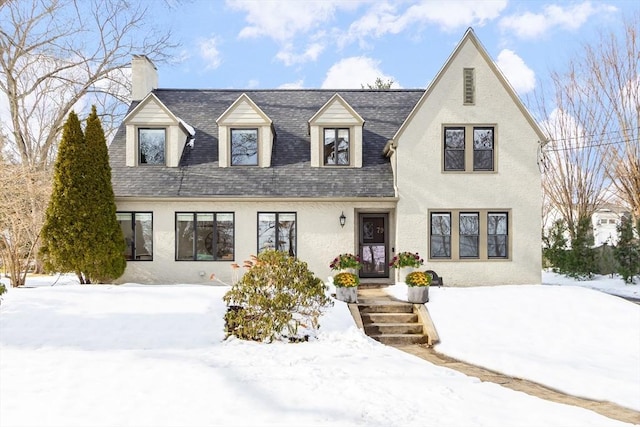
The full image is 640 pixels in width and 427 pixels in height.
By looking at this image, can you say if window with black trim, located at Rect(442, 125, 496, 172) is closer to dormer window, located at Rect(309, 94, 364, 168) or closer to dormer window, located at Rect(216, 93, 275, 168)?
dormer window, located at Rect(309, 94, 364, 168)

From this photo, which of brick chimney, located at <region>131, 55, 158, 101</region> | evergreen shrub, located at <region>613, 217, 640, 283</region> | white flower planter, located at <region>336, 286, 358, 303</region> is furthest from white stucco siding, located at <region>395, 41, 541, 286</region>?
brick chimney, located at <region>131, 55, 158, 101</region>

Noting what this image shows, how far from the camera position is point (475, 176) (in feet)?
51.9

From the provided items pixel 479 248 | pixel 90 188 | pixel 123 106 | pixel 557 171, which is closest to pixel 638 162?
pixel 557 171

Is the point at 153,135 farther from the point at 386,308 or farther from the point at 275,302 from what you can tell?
the point at 386,308

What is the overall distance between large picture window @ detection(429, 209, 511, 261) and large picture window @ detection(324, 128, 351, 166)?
12.3 feet

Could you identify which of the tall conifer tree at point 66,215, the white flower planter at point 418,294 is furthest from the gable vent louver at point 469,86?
the tall conifer tree at point 66,215

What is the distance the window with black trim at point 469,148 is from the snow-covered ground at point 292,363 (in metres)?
4.43

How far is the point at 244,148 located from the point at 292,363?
1049 centimetres

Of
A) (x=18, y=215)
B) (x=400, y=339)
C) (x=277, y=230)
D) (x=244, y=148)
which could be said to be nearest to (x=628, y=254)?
(x=400, y=339)

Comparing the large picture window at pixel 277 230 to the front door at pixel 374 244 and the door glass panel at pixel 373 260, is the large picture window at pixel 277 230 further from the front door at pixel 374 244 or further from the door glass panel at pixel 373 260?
the door glass panel at pixel 373 260

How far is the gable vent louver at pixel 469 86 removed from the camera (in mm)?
15789

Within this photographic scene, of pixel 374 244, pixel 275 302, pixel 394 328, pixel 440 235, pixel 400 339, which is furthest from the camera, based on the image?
pixel 374 244

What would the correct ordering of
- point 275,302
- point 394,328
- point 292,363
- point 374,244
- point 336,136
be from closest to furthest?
point 292,363, point 275,302, point 394,328, point 374,244, point 336,136

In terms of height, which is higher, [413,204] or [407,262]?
[413,204]
